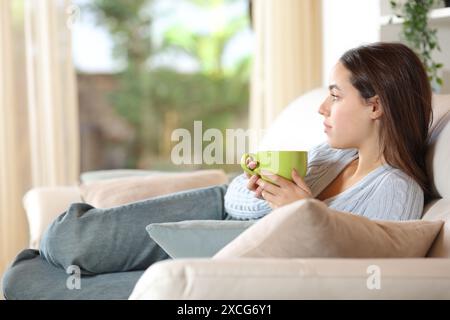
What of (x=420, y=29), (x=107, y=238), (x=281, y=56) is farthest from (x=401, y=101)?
(x=281, y=56)

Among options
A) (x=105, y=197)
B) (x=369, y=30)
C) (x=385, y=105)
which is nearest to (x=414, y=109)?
(x=385, y=105)

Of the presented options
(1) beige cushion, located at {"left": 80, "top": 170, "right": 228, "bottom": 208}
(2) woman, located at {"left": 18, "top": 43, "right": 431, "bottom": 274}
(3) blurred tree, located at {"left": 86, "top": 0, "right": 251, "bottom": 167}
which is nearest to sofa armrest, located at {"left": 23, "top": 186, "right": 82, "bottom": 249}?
(1) beige cushion, located at {"left": 80, "top": 170, "right": 228, "bottom": 208}

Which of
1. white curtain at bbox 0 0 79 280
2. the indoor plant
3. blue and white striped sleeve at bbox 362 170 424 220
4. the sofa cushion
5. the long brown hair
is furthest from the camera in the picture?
white curtain at bbox 0 0 79 280

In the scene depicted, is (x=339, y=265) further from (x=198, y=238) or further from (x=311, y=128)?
(x=311, y=128)

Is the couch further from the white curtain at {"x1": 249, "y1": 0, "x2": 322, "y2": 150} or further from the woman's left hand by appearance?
the white curtain at {"x1": 249, "y1": 0, "x2": 322, "y2": 150}

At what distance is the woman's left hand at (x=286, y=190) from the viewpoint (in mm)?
1644

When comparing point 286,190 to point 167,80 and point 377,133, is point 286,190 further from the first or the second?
point 167,80

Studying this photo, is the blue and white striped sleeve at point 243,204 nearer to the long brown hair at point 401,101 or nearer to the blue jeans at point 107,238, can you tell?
the blue jeans at point 107,238

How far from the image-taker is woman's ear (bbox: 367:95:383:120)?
1.70 meters

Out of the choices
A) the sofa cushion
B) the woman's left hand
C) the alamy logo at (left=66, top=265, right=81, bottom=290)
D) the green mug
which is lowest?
the alamy logo at (left=66, top=265, right=81, bottom=290)

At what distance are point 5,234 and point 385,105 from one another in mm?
2126

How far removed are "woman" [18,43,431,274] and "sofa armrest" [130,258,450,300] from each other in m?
0.44

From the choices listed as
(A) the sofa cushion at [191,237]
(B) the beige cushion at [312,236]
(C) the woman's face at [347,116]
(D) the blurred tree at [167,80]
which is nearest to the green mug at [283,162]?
(C) the woman's face at [347,116]

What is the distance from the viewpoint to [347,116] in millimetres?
Result: 1728
